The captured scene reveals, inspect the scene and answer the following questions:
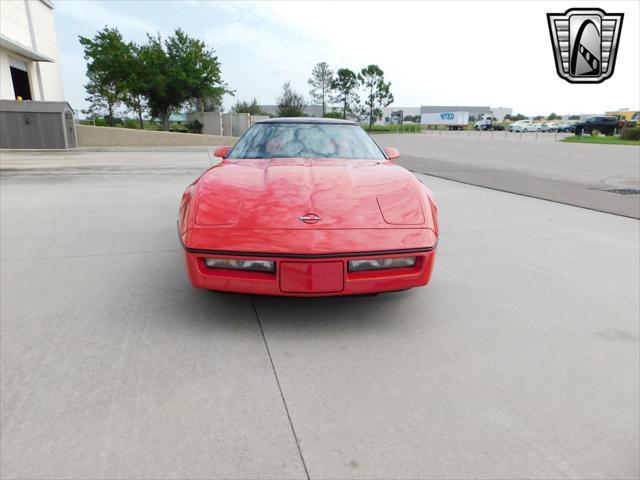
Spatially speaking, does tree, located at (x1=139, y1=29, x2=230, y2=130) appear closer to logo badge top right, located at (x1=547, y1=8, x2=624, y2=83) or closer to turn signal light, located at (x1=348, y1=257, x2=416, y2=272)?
logo badge top right, located at (x1=547, y1=8, x2=624, y2=83)

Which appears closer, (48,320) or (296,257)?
(296,257)

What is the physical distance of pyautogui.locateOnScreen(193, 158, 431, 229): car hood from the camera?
2.34 m

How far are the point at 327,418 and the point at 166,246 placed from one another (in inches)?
113

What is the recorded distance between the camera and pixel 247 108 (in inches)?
1778

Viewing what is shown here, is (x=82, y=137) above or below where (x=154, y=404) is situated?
above

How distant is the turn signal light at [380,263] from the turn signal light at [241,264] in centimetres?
44

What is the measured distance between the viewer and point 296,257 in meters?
2.16

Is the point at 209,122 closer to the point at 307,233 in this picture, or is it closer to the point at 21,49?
the point at 21,49

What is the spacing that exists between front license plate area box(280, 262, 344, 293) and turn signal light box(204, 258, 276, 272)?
0.28 feet

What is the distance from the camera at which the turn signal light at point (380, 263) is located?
2.25 metres

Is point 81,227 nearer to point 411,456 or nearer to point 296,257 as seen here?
point 296,257

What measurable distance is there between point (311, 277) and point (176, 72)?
96.5 ft

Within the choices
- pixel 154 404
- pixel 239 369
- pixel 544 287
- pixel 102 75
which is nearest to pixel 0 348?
pixel 154 404

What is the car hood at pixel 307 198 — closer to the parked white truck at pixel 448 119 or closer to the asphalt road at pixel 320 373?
the asphalt road at pixel 320 373
